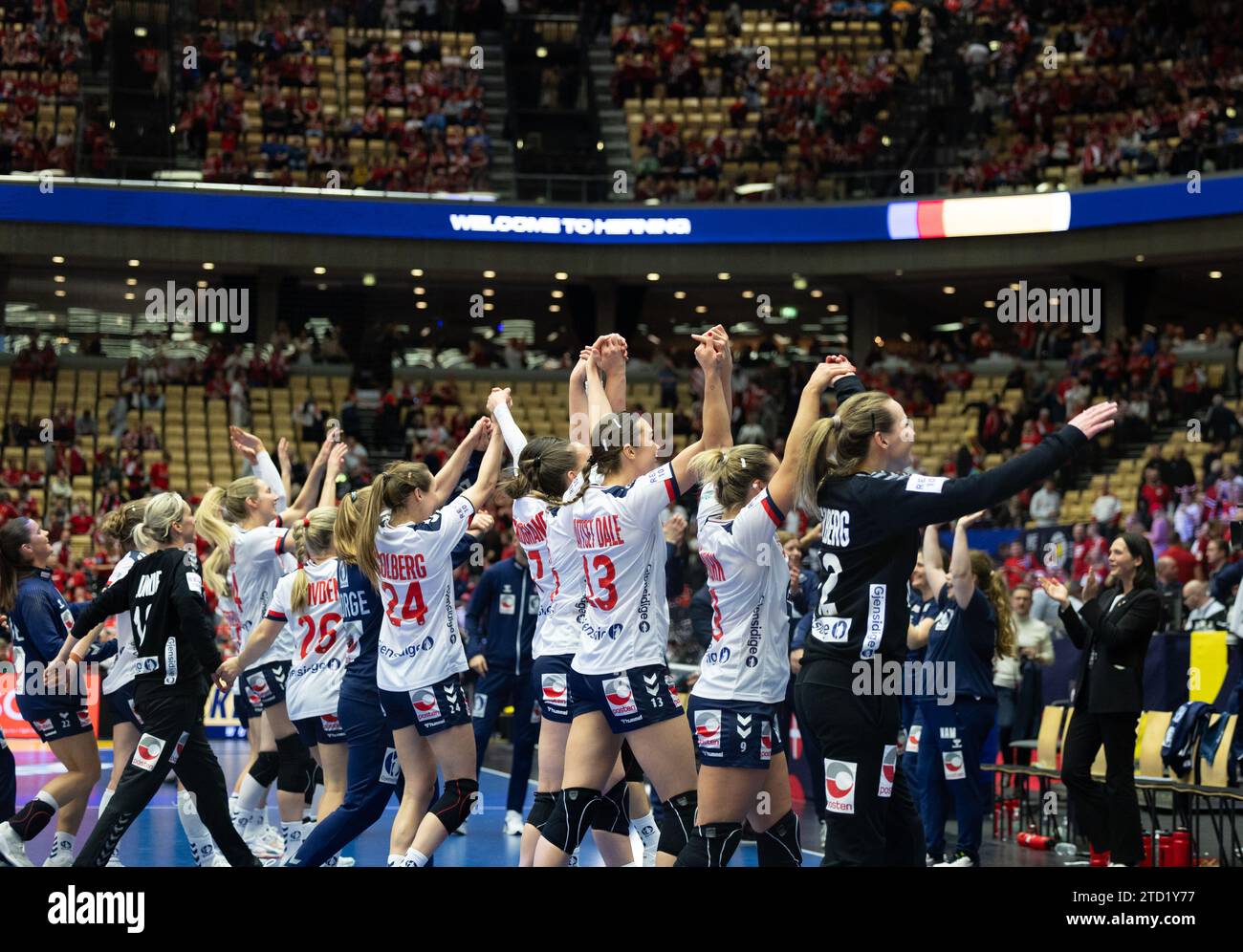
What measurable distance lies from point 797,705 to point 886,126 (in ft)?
79.0

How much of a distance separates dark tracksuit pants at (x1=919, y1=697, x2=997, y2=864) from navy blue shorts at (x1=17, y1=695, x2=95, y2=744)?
4780 millimetres

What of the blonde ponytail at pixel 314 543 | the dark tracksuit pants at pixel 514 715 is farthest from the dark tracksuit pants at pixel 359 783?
the dark tracksuit pants at pixel 514 715

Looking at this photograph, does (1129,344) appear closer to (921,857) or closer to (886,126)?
(886,126)

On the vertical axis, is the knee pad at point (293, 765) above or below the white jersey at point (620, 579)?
below

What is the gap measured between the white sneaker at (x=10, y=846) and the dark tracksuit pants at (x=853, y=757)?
4683mm

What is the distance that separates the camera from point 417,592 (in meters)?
6.91

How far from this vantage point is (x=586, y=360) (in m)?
6.77

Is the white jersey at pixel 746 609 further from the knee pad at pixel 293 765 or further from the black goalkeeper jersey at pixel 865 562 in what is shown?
the knee pad at pixel 293 765

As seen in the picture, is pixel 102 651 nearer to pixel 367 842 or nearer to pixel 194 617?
pixel 194 617

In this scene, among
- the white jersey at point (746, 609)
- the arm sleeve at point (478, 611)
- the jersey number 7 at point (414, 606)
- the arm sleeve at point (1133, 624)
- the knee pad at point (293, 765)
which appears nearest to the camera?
the white jersey at point (746, 609)

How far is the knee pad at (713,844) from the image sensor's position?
214 inches

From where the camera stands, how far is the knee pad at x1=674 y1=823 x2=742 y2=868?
5.45m

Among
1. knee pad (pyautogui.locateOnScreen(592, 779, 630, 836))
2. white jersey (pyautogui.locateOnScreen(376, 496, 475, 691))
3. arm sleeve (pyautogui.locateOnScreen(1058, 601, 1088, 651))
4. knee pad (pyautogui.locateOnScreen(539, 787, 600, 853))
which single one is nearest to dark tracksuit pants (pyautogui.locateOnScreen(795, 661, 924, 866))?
knee pad (pyautogui.locateOnScreen(539, 787, 600, 853))

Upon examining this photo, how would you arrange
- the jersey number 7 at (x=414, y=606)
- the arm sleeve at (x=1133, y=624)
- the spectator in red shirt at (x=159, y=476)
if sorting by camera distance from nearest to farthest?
the jersey number 7 at (x=414, y=606), the arm sleeve at (x=1133, y=624), the spectator in red shirt at (x=159, y=476)
